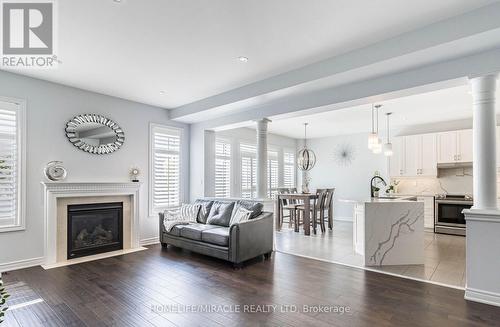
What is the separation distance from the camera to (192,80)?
4324 millimetres

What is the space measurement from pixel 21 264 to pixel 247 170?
205 inches

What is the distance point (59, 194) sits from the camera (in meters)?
4.29

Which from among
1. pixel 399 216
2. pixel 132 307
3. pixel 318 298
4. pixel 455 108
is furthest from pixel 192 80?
pixel 455 108

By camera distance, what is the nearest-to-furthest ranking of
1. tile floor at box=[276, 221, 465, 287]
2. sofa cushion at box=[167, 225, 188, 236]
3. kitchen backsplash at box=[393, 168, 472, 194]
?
1. tile floor at box=[276, 221, 465, 287]
2. sofa cushion at box=[167, 225, 188, 236]
3. kitchen backsplash at box=[393, 168, 472, 194]

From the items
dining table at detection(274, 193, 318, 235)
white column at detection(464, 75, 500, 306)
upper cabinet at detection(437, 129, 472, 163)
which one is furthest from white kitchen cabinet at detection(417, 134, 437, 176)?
white column at detection(464, 75, 500, 306)

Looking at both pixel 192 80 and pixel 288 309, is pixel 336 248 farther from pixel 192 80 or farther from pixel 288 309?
pixel 192 80

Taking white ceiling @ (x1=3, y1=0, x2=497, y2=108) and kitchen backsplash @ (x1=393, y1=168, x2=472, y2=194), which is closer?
white ceiling @ (x1=3, y1=0, x2=497, y2=108)

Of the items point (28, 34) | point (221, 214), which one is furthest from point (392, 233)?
point (28, 34)

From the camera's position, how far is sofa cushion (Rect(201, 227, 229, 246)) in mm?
4086

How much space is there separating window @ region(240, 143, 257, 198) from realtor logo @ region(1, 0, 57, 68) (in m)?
4.87

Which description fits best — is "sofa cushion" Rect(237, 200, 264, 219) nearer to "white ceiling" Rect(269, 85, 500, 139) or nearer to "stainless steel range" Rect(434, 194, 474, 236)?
"white ceiling" Rect(269, 85, 500, 139)

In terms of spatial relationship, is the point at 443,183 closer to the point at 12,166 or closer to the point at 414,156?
the point at 414,156

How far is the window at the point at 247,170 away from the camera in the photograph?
7.69m

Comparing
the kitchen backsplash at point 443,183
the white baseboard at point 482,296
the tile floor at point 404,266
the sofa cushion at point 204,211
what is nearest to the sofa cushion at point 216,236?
the sofa cushion at point 204,211
